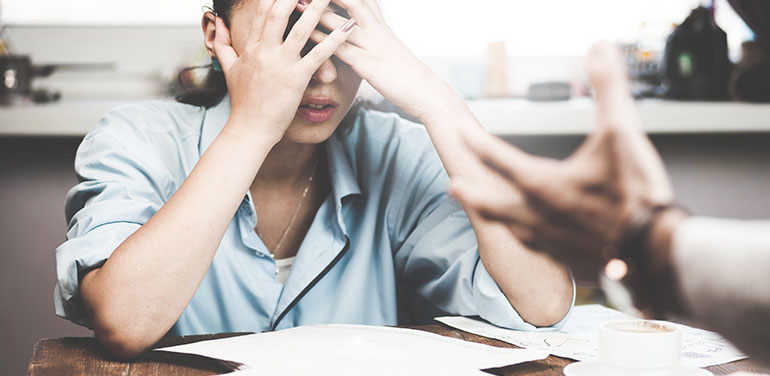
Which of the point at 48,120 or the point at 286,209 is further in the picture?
the point at 48,120

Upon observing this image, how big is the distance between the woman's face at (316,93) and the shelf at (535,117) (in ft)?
2.76

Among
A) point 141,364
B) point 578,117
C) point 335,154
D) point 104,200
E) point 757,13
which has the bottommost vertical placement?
point 141,364

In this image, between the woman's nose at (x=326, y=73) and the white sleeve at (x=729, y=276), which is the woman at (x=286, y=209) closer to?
the woman's nose at (x=326, y=73)

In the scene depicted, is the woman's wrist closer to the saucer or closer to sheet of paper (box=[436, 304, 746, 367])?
sheet of paper (box=[436, 304, 746, 367])

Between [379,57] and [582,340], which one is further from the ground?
[379,57]

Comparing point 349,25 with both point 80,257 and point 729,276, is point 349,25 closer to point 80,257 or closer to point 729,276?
point 80,257

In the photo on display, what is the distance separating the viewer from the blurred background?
1.74 metres

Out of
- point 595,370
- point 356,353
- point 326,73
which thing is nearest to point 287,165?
point 326,73

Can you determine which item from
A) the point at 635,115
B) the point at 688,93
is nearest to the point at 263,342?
the point at 635,115

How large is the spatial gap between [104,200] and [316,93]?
11.5 inches

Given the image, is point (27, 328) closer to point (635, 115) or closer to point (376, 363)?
point (376, 363)

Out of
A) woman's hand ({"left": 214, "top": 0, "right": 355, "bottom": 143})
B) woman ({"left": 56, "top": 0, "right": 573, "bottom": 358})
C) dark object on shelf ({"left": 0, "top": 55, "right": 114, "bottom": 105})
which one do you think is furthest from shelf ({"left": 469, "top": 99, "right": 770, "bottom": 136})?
dark object on shelf ({"left": 0, "top": 55, "right": 114, "bottom": 105})

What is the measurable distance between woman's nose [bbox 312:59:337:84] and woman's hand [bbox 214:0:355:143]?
39 millimetres

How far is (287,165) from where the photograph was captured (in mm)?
1135
